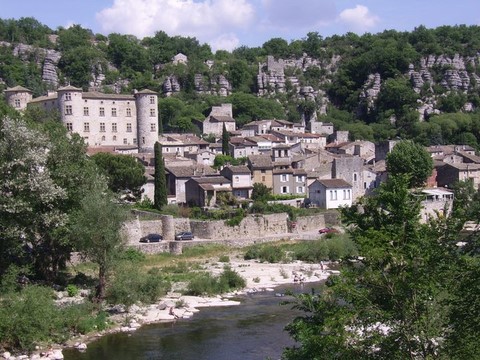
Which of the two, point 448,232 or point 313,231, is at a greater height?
point 448,232

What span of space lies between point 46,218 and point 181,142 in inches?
1637

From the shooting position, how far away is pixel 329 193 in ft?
188

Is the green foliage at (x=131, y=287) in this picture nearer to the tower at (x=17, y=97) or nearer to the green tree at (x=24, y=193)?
the green tree at (x=24, y=193)

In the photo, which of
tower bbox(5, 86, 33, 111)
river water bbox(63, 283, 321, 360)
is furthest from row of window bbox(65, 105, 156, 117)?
river water bbox(63, 283, 321, 360)

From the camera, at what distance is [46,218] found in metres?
30.0

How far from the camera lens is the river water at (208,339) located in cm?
2409

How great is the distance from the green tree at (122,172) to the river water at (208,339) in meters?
20.2

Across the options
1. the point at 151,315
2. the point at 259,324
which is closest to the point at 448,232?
the point at 259,324

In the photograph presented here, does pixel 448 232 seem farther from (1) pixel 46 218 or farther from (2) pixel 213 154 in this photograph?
(2) pixel 213 154

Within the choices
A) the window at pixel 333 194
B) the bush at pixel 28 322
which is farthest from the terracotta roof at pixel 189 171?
the bush at pixel 28 322

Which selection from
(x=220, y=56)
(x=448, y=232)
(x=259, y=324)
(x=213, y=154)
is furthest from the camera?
(x=220, y=56)

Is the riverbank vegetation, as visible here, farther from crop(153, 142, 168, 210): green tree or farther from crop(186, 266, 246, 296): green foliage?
crop(153, 142, 168, 210): green tree

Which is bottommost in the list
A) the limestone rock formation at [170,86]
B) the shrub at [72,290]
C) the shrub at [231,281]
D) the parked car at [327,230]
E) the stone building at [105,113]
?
the shrub at [231,281]

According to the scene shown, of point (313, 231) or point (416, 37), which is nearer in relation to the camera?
point (313, 231)
